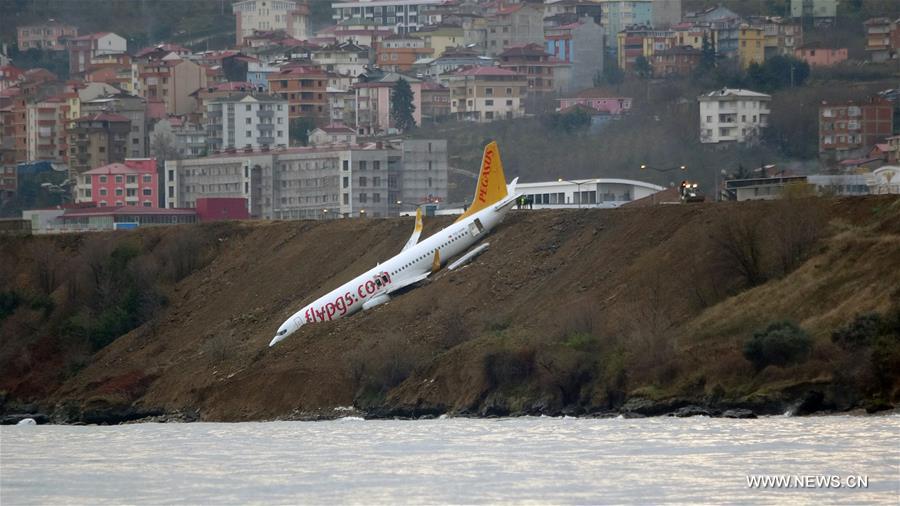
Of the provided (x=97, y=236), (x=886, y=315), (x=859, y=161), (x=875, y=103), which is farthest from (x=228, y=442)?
(x=875, y=103)

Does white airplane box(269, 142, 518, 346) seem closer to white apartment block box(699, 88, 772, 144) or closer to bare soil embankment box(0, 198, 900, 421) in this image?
bare soil embankment box(0, 198, 900, 421)

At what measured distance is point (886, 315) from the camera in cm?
7275

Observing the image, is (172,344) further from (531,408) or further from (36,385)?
(531,408)

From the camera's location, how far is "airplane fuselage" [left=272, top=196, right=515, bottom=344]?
3725 inches

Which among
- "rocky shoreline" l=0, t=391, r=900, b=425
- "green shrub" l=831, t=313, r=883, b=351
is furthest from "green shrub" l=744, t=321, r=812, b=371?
"rocky shoreline" l=0, t=391, r=900, b=425

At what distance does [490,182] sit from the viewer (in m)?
96.2

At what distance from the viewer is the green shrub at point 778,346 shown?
239ft

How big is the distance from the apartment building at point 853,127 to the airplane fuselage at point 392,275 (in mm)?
83624

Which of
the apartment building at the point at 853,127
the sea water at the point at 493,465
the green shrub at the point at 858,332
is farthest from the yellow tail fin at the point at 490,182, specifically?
the apartment building at the point at 853,127

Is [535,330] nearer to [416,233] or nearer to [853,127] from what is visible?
[416,233]

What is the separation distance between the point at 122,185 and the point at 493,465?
428ft

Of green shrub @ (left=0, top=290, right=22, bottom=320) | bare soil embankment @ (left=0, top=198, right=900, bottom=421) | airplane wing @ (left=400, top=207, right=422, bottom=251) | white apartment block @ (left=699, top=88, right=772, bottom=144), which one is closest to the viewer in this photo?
bare soil embankment @ (left=0, top=198, right=900, bottom=421)

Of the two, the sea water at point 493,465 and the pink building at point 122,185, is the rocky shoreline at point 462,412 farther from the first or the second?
the pink building at point 122,185

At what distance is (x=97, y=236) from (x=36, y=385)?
19.7 meters
